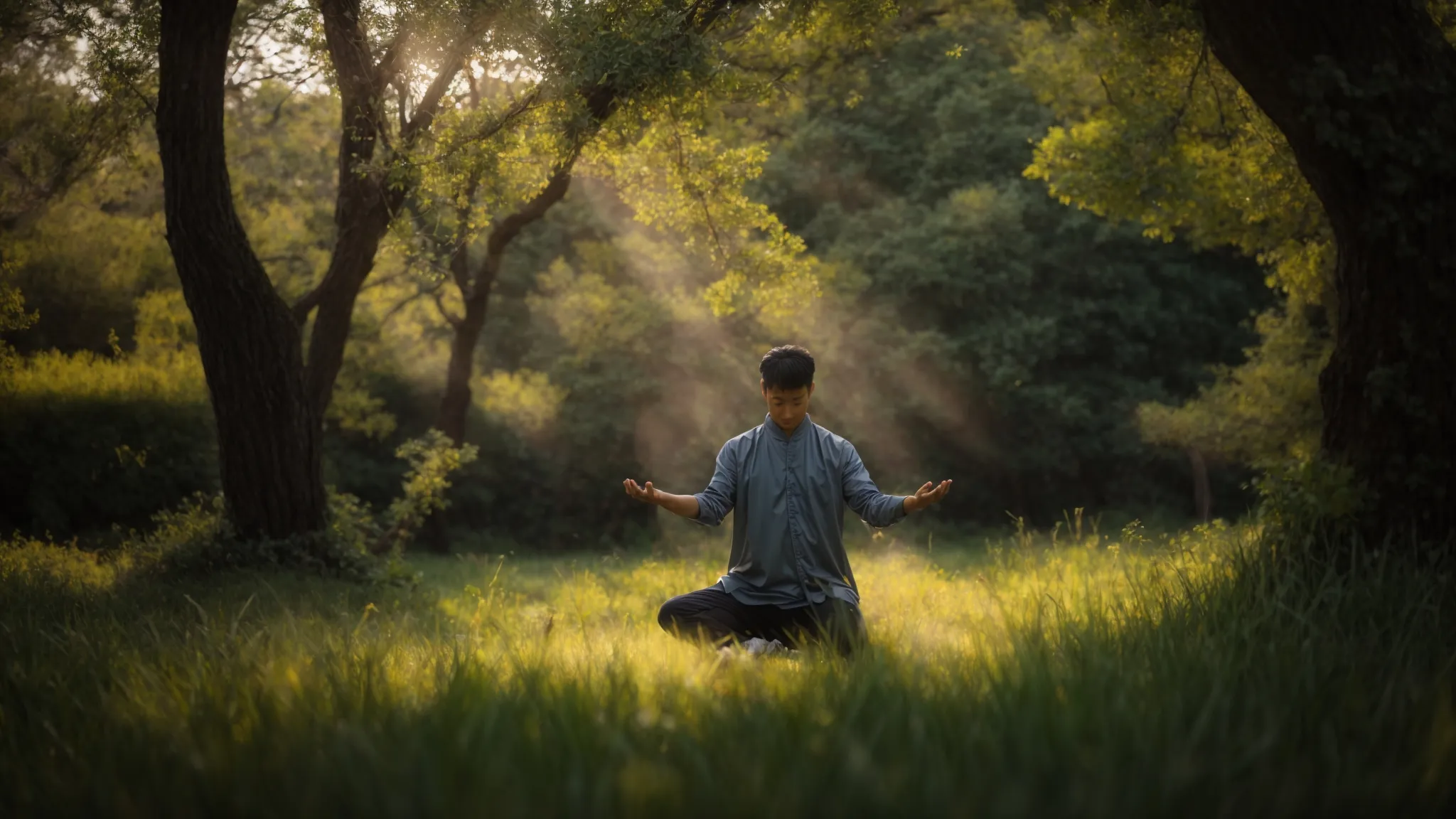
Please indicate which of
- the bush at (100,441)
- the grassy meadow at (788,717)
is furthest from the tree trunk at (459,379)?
→ the grassy meadow at (788,717)

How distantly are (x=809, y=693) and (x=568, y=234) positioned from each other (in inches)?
916

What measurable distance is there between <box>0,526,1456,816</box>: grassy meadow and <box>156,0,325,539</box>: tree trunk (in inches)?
147

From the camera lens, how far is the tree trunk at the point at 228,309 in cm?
787

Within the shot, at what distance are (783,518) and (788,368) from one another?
0.78m

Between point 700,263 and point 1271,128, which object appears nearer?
point 1271,128

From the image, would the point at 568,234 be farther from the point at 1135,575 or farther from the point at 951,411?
the point at 1135,575

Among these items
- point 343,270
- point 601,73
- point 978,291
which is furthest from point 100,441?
point 978,291

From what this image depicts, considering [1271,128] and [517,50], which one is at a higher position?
[517,50]

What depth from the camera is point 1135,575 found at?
5902 mm

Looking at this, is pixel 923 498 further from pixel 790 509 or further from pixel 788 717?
pixel 788 717

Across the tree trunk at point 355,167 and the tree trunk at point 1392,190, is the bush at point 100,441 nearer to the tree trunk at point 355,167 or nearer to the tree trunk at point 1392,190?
the tree trunk at point 355,167

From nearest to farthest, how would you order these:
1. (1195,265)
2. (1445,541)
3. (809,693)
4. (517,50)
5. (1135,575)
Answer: (809,693), (1445,541), (1135,575), (517,50), (1195,265)

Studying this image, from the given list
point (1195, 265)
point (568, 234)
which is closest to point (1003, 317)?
point (1195, 265)

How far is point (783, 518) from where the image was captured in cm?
517
